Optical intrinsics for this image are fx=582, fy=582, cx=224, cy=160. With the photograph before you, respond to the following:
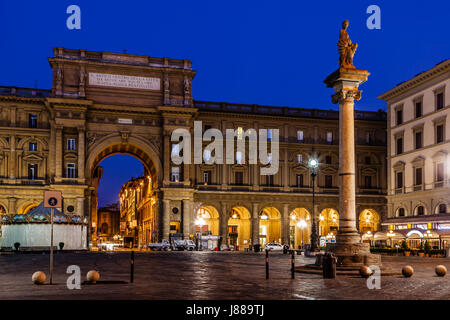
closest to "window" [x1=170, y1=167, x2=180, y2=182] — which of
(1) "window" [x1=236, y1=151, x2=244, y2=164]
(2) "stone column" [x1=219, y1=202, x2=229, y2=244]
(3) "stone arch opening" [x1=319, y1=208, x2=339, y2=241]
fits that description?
(2) "stone column" [x1=219, y1=202, x2=229, y2=244]

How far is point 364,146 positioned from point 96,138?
1371 inches

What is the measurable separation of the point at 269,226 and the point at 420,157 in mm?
26656

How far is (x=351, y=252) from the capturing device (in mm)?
21844

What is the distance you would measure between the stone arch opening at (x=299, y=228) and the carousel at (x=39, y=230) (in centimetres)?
3262

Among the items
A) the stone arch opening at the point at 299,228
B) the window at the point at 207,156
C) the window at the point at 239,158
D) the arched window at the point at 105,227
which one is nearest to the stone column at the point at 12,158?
the window at the point at 207,156

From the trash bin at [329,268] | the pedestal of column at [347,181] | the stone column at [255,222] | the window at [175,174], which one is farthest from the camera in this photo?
the stone column at [255,222]

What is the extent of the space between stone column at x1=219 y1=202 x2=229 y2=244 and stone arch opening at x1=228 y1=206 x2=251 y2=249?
4237mm

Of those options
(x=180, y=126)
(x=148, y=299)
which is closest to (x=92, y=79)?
(x=180, y=126)

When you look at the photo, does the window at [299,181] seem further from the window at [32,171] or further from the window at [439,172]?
the window at [32,171]

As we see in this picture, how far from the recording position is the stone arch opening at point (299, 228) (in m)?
76.9

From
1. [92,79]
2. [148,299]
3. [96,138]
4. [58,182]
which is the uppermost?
[92,79]
